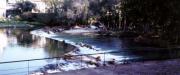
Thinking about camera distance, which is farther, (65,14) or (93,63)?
(65,14)

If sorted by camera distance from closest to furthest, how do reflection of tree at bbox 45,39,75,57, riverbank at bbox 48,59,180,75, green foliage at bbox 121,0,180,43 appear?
riverbank at bbox 48,59,180,75 → green foliage at bbox 121,0,180,43 → reflection of tree at bbox 45,39,75,57

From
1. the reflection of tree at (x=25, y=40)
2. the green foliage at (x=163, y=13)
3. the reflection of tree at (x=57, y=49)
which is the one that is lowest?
the reflection of tree at (x=57, y=49)

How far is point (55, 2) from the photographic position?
62.3 meters

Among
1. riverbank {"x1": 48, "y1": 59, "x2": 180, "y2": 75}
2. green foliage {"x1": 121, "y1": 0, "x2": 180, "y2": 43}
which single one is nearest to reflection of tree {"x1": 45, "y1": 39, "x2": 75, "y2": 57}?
green foliage {"x1": 121, "y1": 0, "x2": 180, "y2": 43}

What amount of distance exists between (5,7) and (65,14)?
2387cm

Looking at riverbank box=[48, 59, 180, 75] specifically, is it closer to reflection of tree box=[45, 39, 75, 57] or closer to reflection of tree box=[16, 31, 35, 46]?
reflection of tree box=[45, 39, 75, 57]

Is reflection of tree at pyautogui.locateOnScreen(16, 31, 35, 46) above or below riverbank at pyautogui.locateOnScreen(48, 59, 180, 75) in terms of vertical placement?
above

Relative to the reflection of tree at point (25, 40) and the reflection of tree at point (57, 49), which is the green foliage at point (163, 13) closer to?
the reflection of tree at point (57, 49)

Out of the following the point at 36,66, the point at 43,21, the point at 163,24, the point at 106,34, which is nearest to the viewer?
the point at 36,66

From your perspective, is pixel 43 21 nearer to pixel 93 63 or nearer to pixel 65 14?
pixel 65 14

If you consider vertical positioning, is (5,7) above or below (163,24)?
above

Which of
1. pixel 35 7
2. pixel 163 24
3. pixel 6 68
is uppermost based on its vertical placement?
pixel 35 7

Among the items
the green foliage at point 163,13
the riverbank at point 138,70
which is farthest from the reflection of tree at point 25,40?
the riverbank at point 138,70

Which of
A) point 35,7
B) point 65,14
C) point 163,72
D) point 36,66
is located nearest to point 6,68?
point 36,66
